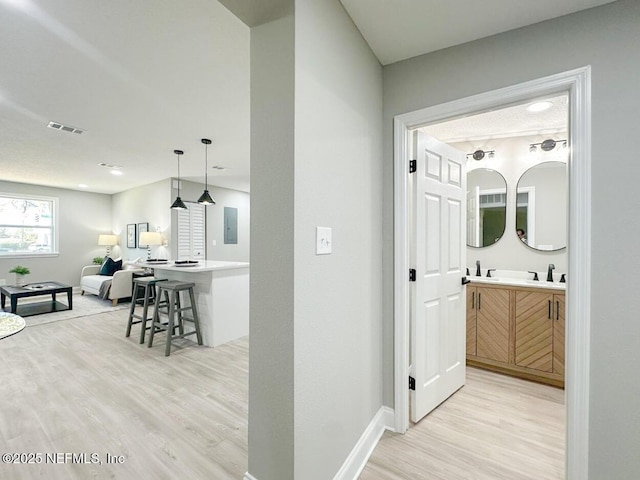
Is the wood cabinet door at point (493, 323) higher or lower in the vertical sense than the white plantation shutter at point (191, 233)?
lower

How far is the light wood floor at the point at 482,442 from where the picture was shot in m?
1.61

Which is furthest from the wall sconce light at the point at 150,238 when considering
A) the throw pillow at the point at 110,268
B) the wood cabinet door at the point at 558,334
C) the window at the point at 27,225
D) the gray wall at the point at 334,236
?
the wood cabinet door at the point at 558,334

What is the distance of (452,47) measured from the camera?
1.80m

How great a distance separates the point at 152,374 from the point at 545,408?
11.3 feet

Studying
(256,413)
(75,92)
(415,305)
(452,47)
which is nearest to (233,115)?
(75,92)

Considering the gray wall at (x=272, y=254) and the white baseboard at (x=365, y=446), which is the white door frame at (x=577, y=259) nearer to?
the white baseboard at (x=365, y=446)

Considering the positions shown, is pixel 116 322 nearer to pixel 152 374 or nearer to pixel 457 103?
pixel 152 374

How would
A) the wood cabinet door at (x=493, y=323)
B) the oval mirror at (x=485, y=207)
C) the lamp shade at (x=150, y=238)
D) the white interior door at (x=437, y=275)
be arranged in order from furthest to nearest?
the lamp shade at (x=150, y=238)
the oval mirror at (x=485, y=207)
the wood cabinet door at (x=493, y=323)
the white interior door at (x=437, y=275)

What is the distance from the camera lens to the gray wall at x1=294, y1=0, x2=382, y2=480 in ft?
3.93

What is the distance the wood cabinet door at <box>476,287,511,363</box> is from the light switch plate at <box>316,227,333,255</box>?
2306mm

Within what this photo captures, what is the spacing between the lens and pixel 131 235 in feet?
23.0

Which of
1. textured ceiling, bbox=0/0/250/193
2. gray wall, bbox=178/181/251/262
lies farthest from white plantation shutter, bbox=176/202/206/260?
textured ceiling, bbox=0/0/250/193

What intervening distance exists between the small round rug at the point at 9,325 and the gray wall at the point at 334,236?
1.28 metres

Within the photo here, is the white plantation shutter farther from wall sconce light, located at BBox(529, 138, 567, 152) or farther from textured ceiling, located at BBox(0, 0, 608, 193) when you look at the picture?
wall sconce light, located at BBox(529, 138, 567, 152)
